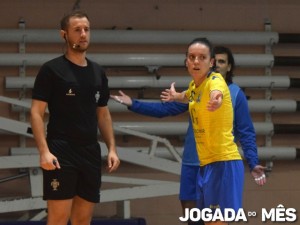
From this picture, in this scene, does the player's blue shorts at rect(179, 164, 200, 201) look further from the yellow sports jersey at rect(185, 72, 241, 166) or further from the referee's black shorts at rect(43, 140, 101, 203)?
the referee's black shorts at rect(43, 140, 101, 203)

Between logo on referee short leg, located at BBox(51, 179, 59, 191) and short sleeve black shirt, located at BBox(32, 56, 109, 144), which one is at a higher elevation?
short sleeve black shirt, located at BBox(32, 56, 109, 144)

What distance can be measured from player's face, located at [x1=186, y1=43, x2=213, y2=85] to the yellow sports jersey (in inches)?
1.7

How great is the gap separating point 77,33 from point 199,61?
72 cm

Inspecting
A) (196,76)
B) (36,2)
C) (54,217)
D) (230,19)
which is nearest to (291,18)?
(230,19)

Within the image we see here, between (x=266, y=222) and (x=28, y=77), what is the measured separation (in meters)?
2.83

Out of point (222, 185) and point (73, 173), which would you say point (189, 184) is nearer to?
point (222, 185)

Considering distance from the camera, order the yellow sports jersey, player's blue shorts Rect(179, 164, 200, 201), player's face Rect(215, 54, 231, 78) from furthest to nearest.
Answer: player's face Rect(215, 54, 231, 78) < player's blue shorts Rect(179, 164, 200, 201) < the yellow sports jersey

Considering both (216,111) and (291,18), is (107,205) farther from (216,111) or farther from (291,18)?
(216,111)

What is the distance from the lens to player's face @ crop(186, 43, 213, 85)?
3799 millimetres

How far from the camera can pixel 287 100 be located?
22.2ft

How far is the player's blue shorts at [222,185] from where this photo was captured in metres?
3.74

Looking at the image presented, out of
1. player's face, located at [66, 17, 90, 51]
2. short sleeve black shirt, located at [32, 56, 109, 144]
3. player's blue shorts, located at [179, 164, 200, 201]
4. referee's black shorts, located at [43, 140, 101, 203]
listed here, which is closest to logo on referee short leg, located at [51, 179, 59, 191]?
referee's black shorts, located at [43, 140, 101, 203]

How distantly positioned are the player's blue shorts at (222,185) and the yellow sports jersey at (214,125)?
4 centimetres

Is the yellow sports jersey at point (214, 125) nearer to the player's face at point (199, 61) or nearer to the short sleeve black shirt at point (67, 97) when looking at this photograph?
the player's face at point (199, 61)
